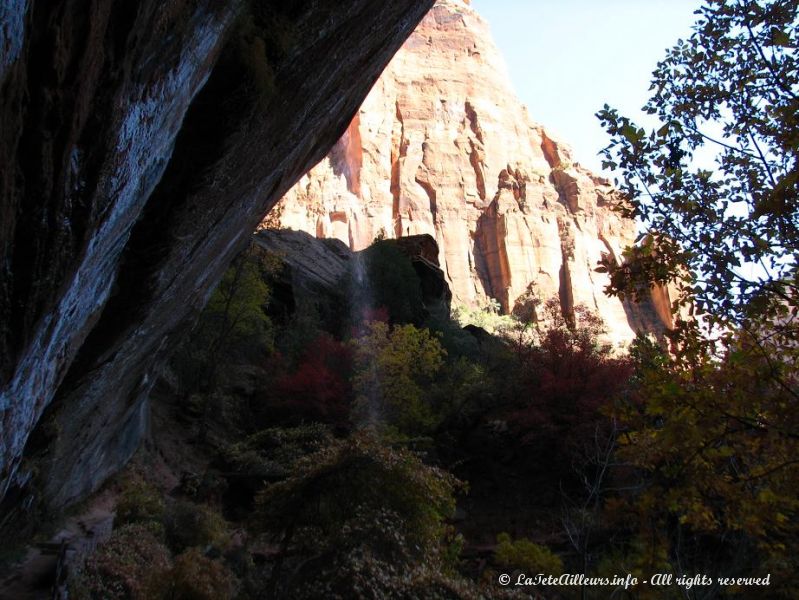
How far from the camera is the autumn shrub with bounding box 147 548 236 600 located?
886 cm

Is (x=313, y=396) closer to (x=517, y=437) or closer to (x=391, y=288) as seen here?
(x=517, y=437)

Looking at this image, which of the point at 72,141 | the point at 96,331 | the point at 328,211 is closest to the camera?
the point at 72,141

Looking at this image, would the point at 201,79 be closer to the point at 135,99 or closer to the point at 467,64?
the point at 135,99

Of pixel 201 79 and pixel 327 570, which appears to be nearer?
pixel 201 79

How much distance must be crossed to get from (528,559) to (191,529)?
Result: 6850mm

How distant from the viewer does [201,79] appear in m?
4.61

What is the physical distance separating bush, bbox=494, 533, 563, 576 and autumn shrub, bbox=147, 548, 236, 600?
5.83 m

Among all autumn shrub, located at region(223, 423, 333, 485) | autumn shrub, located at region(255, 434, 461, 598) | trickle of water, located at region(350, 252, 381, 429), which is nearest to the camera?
autumn shrub, located at region(255, 434, 461, 598)

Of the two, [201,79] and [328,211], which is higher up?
[328,211]

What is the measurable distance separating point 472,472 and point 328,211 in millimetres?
46492

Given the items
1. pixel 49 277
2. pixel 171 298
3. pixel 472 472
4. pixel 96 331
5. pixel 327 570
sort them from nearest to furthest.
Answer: pixel 49 277 < pixel 96 331 < pixel 171 298 < pixel 327 570 < pixel 472 472

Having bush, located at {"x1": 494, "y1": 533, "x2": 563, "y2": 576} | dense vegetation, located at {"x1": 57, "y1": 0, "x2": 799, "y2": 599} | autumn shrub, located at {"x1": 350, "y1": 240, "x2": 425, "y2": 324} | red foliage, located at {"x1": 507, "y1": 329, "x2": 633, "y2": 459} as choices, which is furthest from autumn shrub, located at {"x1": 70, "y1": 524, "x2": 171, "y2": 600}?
autumn shrub, located at {"x1": 350, "y1": 240, "x2": 425, "y2": 324}

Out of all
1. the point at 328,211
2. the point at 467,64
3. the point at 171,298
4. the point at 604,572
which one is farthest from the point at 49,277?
the point at 467,64

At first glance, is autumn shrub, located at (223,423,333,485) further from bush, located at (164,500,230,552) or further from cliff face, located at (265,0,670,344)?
cliff face, located at (265,0,670,344)
